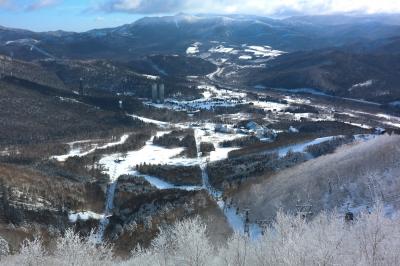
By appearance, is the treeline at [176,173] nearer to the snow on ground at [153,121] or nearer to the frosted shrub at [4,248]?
the frosted shrub at [4,248]

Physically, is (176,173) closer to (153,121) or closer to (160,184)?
(160,184)

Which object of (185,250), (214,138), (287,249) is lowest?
(214,138)

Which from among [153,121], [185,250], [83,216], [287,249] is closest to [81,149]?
[153,121]

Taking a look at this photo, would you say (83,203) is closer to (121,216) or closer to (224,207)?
A: (121,216)

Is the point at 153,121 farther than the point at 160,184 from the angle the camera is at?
Yes

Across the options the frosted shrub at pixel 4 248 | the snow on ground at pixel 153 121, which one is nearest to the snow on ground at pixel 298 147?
the frosted shrub at pixel 4 248

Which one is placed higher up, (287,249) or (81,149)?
(287,249)

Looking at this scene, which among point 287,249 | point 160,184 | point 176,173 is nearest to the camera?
point 287,249

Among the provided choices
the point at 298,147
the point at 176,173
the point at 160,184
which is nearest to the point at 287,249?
the point at 160,184

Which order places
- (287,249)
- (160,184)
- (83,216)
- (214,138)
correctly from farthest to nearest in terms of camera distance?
(214,138), (160,184), (83,216), (287,249)

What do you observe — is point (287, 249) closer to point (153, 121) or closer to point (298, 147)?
point (298, 147)
